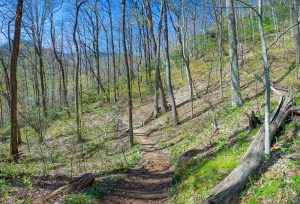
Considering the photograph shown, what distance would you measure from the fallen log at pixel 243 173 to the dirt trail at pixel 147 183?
2369 millimetres

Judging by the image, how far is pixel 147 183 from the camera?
8.76 metres

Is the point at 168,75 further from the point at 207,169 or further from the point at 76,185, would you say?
the point at 76,185

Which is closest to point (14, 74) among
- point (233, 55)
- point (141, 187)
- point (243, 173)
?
point (141, 187)

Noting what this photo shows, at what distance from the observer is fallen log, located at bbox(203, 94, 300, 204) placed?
16.0 ft

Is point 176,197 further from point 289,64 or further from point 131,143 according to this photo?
point 289,64

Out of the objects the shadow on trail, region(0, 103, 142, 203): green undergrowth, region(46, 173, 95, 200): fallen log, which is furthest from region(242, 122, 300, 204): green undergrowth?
region(0, 103, 142, 203): green undergrowth

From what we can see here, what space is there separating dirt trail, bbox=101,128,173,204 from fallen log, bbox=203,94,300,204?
2369 millimetres

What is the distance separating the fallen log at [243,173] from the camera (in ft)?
16.0

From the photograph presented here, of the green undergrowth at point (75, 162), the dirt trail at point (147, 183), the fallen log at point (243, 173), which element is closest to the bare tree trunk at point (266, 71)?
the fallen log at point (243, 173)

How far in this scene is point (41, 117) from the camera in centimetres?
1306

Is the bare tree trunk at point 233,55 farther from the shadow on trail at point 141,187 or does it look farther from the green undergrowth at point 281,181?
the green undergrowth at point 281,181

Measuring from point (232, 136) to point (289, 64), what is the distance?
1427 centimetres

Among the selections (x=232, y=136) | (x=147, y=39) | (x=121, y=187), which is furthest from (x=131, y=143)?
(x=147, y=39)

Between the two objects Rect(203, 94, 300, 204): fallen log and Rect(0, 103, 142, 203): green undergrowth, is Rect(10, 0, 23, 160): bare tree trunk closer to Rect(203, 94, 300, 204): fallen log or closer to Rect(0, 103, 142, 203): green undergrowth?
Rect(0, 103, 142, 203): green undergrowth
